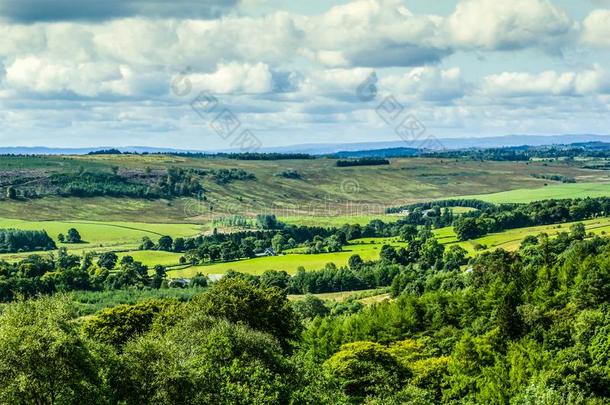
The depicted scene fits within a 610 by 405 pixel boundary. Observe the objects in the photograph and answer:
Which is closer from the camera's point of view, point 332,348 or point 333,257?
A: point 332,348

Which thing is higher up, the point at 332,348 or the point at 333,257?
the point at 332,348

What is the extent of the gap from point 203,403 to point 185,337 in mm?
18919

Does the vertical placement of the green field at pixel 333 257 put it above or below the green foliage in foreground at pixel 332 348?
below

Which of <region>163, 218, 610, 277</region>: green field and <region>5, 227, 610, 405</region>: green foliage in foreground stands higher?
<region>5, 227, 610, 405</region>: green foliage in foreground

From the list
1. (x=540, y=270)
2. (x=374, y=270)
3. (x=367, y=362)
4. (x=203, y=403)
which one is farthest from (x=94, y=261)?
(x=203, y=403)

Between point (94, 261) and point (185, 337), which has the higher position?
point (185, 337)

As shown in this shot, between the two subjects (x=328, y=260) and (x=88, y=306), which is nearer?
(x=88, y=306)

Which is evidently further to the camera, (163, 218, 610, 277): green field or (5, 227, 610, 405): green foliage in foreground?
(163, 218, 610, 277): green field

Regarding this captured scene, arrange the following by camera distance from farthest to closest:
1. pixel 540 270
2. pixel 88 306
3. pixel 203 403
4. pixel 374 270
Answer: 1. pixel 374 270
2. pixel 88 306
3. pixel 540 270
4. pixel 203 403

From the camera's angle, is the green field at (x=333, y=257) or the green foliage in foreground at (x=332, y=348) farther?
the green field at (x=333, y=257)

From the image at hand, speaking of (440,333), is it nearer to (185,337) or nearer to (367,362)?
(367,362)

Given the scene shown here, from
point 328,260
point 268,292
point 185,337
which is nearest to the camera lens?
point 185,337

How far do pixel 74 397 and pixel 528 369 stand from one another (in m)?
41.4

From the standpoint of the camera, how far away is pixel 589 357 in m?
73.2
